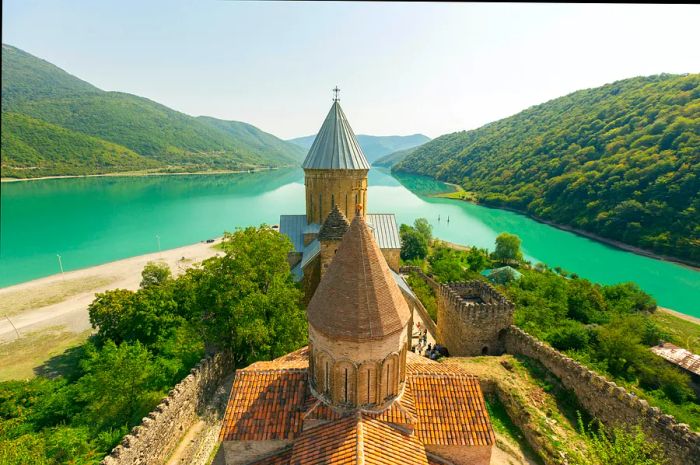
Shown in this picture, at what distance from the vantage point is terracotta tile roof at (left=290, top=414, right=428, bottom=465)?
679 cm

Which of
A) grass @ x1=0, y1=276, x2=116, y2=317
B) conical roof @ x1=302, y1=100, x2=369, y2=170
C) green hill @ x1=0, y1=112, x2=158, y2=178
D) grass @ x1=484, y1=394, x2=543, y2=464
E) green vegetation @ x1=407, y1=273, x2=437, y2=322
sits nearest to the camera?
grass @ x1=484, y1=394, x2=543, y2=464

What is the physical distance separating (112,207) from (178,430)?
8053 cm

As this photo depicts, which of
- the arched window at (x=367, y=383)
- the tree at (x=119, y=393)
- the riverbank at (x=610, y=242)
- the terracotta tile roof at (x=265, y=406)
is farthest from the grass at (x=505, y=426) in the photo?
the riverbank at (x=610, y=242)

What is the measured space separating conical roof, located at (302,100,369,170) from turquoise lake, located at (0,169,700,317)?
103 feet

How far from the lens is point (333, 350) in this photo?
7.90m

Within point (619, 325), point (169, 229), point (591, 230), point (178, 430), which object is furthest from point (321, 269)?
point (169, 229)

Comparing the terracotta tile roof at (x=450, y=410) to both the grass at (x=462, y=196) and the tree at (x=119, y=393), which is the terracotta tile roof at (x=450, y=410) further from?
the grass at (x=462, y=196)

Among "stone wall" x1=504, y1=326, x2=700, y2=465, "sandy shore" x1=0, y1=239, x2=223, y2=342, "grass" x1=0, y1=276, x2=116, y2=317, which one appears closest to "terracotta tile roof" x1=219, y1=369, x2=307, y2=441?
"stone wall" x1=504, y1=326, x2=700, y2=465

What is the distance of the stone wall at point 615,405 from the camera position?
946 centimetres

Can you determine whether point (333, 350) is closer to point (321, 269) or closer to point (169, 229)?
point (321, 269)

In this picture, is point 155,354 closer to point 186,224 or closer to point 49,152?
point 186,224

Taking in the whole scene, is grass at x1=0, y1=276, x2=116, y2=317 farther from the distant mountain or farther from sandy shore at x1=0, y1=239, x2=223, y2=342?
the distant mountain

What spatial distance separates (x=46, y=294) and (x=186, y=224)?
35385 mm

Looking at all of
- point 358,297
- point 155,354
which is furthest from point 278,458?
point 155,354
